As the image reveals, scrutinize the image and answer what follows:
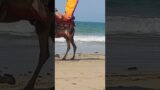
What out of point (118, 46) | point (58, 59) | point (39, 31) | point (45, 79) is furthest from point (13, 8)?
point (58, 59)

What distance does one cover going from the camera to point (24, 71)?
5.63m

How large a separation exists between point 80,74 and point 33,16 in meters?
4.84

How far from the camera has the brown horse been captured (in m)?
5.57

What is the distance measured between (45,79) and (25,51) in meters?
A: 0.38

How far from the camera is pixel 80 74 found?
10.4 m

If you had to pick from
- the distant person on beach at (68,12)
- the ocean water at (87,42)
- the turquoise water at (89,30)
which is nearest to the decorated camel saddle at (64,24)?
the distant person on beach at (68,12)

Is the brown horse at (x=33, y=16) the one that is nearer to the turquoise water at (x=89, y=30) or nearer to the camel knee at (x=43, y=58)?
the camel knee at (x=43, y=58)

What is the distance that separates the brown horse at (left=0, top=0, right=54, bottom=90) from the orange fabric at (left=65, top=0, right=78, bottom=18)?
4283mm

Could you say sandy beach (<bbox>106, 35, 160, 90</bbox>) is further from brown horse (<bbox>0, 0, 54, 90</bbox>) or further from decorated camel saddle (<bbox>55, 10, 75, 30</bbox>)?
decorated camel saddle (<bbox>55, 10, 75, 30</bbox>)

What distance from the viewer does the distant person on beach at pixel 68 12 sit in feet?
35.3

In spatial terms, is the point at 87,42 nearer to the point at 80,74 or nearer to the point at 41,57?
the point at 80,74

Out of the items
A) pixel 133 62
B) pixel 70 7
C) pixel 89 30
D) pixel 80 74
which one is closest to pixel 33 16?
pixel 133 62

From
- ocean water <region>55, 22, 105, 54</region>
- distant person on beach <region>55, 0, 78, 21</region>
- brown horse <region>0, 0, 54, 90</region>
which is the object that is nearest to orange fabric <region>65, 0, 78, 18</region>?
distant person on beach <region>55, 0, 78, 21</region>

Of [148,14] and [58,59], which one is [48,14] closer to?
[148,14]
